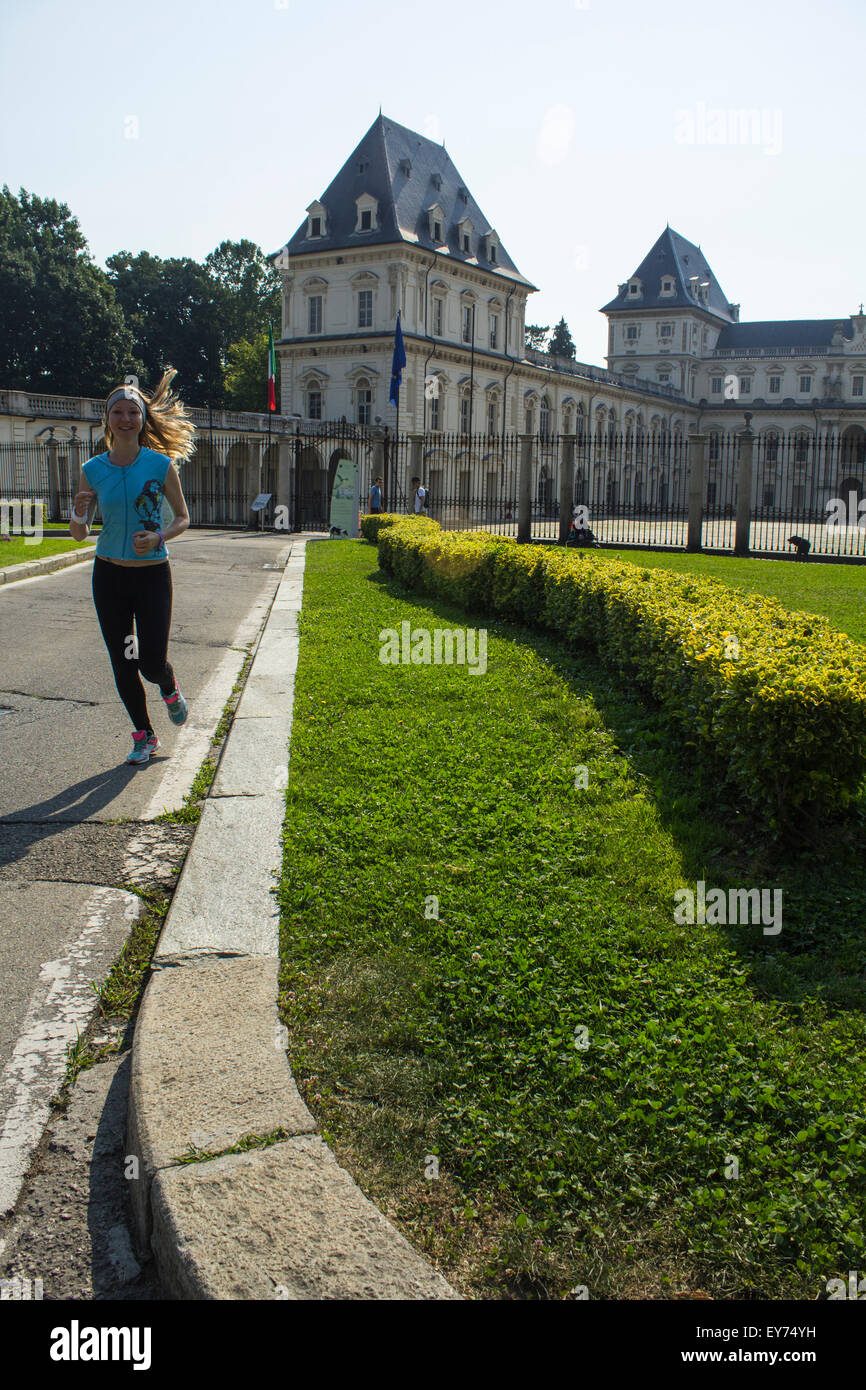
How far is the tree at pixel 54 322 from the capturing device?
59219 millimetres

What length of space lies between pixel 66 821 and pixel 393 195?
59.6 meters

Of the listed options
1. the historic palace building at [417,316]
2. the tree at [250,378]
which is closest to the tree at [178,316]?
the tree at [250,378]

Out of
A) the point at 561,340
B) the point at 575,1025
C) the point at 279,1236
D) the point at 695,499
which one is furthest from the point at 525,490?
the point at 561,340

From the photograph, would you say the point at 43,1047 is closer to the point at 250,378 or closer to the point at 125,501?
the point at 125,501

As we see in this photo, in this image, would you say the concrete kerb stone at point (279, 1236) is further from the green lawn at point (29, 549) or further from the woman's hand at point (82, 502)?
the green lawn at point (29, 549)

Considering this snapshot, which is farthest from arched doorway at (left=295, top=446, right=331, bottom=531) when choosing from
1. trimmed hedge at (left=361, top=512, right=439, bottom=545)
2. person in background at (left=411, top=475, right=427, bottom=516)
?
trimmed hedge at (left=361, top=512, right=439, bottom=545)

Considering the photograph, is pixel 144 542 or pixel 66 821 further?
pixel 144 542

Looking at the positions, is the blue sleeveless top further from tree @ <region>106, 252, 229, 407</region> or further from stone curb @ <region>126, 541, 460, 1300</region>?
tree @ <region>106, 252, 229, 407</region>

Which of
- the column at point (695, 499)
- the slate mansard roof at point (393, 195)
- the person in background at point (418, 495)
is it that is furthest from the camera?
the slate mansard roof at point (393, 195)

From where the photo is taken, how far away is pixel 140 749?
233 inches

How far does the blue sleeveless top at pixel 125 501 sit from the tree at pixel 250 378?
224 feet

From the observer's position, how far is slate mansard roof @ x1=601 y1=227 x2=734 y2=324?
324 feet
